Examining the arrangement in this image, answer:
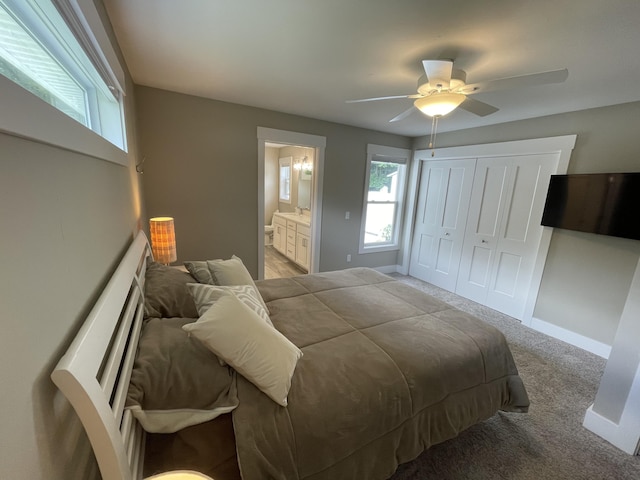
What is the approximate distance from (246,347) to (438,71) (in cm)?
185

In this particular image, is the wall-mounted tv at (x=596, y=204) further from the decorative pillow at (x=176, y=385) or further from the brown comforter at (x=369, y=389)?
the decorative pillow at (x=176, y=385)

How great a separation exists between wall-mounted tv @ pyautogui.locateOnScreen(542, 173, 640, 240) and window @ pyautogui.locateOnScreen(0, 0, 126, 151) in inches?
149

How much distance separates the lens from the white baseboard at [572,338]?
99.2 inches

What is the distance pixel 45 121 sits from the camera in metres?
0.59

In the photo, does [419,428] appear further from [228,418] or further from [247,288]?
[247,288]

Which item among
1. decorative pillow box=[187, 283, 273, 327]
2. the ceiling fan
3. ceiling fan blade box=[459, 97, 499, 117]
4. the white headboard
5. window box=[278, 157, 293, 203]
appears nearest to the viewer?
the white headboard

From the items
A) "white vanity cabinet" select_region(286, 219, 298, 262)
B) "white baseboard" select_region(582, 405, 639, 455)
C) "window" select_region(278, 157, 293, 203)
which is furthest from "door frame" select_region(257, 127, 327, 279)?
"white baseboard" select_region(582, 405, 639, 455)

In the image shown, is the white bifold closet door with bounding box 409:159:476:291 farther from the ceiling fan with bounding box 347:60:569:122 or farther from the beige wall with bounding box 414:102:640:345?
the ceiling fan with bounding box 347:60:569:122

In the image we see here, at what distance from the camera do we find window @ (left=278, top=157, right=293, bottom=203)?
591 cm

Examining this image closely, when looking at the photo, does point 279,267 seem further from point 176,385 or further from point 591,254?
point 591,254

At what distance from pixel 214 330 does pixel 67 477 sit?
0.49 m

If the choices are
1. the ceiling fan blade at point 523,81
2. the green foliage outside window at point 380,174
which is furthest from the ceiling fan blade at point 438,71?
the green foliage outside window at point 380,174

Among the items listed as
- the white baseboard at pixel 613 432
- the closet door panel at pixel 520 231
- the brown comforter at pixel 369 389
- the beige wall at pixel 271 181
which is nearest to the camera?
the brown comforter at pixel 369 389

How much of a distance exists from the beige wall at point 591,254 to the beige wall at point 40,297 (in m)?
3.86
